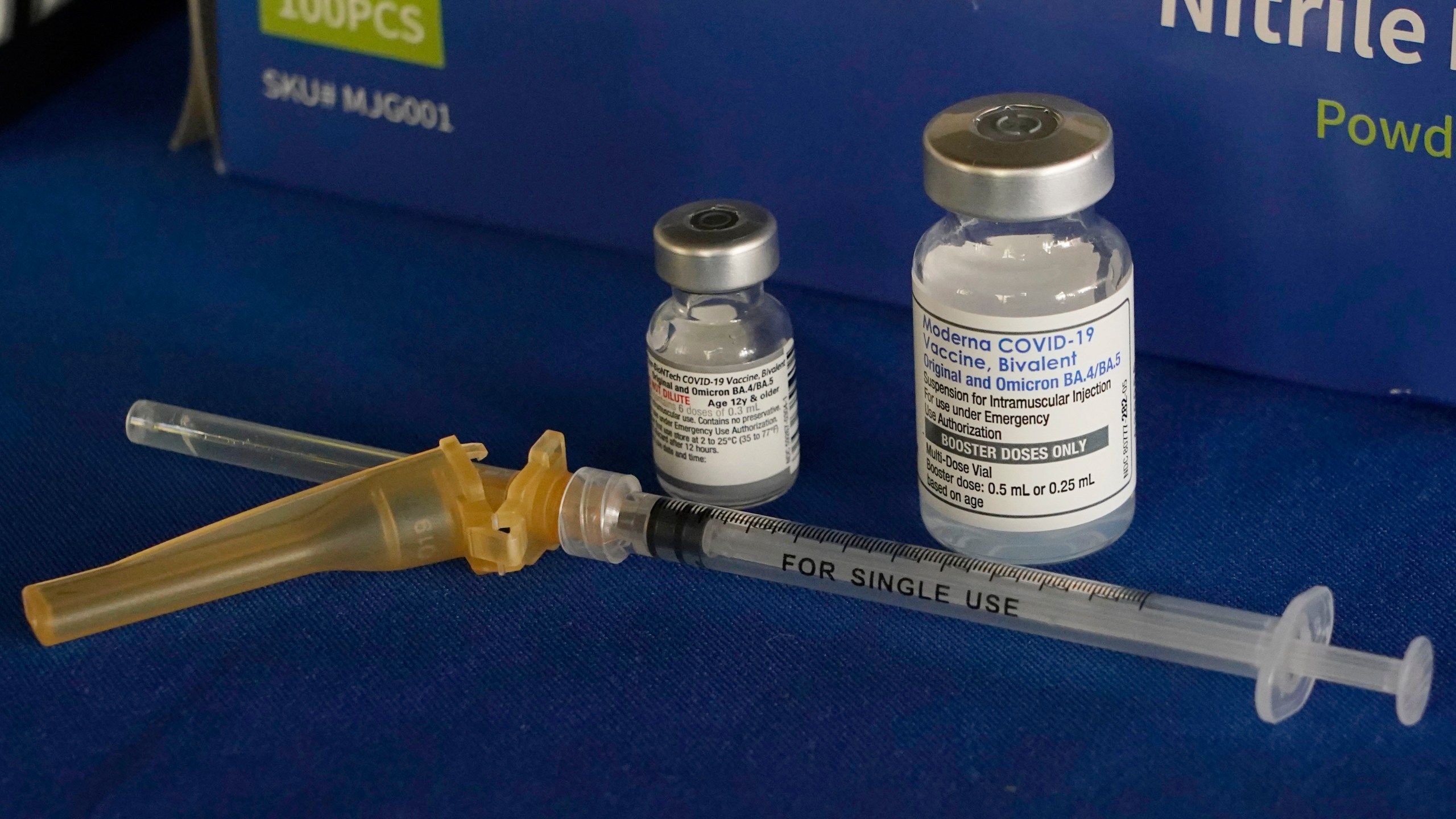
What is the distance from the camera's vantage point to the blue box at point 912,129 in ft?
2.93

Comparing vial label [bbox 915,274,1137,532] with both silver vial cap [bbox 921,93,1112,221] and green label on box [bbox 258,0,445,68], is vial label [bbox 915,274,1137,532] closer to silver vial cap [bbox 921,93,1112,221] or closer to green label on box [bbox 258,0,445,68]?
silver vial cap [bbox 921,93,1112,221]

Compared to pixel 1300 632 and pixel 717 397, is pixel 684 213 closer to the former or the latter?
pixel 717 397

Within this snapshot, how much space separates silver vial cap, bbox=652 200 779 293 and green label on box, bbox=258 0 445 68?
0.35 metres

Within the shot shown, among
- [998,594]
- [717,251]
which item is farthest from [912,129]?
[998,594]

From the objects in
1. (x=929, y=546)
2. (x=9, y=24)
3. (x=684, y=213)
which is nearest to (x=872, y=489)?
(x=929, y=546)

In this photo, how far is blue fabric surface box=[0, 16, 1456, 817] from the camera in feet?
2.38

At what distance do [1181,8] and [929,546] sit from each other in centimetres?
32

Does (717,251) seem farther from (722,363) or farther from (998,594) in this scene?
(998,594)

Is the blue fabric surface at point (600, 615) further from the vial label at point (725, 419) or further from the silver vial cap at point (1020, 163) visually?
the silver vial cap at point (1020, 163)

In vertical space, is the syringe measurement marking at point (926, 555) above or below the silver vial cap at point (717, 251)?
below

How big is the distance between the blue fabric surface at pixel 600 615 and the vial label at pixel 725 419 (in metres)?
0.04

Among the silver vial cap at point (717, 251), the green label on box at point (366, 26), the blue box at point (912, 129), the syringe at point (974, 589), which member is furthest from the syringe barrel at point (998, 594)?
the green label on box at point (366, 26)

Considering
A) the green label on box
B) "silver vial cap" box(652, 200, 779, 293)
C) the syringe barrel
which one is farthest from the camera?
the green label on box

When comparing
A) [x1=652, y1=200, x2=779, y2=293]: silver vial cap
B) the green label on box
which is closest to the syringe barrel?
[x1=652, y1=200, x2=779, y2=293]: silver vial cap
